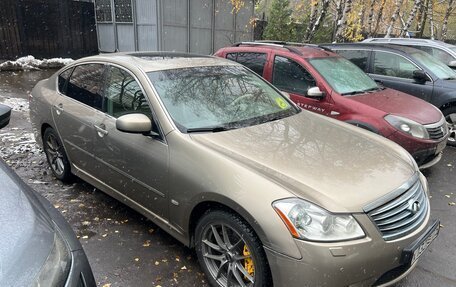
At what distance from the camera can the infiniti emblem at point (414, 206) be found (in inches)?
97.3

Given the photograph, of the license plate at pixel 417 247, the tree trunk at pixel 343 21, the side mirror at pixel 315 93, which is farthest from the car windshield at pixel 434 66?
the license plate at pixel 417 247

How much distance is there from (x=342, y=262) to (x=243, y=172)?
0.80m

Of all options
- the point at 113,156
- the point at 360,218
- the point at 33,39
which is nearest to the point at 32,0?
the point at 33,39

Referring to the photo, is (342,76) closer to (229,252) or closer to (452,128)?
(452,128)

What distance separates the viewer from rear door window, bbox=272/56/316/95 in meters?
5.16

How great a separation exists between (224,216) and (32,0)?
13922mm

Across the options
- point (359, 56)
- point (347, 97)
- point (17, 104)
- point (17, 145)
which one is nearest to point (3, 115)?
point (17, 145)

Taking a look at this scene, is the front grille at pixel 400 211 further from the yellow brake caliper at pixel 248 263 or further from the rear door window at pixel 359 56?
the rear door window at pixel 359 56

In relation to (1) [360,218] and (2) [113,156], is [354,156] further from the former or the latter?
(2) [113,156]

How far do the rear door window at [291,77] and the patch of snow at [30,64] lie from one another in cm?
1050

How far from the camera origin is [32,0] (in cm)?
1307

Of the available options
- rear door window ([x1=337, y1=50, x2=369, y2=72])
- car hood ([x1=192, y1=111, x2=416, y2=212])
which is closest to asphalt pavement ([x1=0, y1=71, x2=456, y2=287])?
car hood ([x1=192, y1=111, x2=416, y2=212])

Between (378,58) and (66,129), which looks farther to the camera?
(378,58)

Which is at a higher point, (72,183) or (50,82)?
(50,82)
